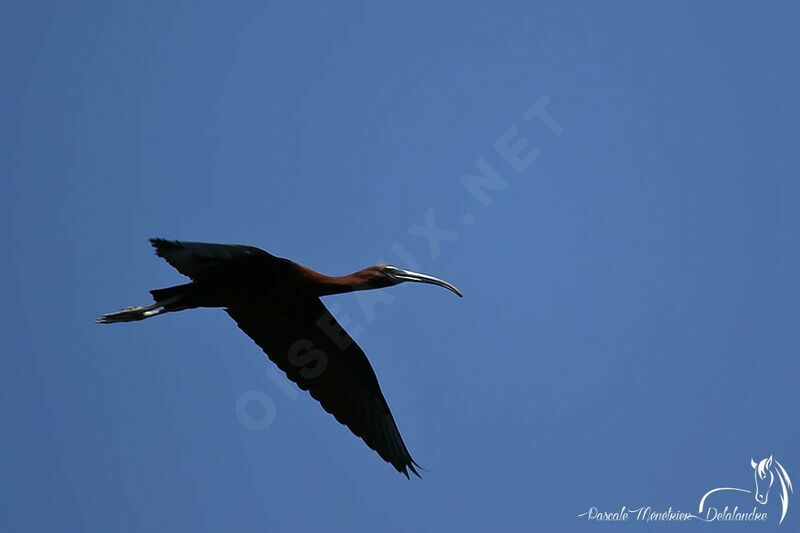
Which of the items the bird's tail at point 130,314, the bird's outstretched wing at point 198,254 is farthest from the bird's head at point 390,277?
the bird's tail at point 130,314

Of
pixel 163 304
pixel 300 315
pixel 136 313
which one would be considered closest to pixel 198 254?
pixel 163 304

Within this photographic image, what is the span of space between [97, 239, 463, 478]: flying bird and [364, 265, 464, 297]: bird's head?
0.02 meters

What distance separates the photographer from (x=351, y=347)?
19.5 meters

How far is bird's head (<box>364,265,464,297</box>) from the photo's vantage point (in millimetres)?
18219

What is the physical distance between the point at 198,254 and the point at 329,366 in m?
4.12

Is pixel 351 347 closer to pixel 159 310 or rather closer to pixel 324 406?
pixel 324 406

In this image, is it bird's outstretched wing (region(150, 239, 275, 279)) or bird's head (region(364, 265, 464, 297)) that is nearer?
bird's outstretched wing (region(150, 239, 275, 279))

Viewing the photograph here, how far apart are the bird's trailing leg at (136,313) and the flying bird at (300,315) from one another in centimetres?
1

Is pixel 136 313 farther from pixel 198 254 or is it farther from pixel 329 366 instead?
pixel 329 366

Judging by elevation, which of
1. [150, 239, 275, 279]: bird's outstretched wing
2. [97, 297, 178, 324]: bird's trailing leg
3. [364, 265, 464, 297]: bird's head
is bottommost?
[364, 265, 464, 297]: bird's head

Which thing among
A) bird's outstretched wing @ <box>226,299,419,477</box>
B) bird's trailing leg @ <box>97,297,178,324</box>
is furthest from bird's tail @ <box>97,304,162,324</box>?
bird's outstretched wing @ <box>226,299,419,477</box>

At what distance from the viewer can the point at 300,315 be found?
19188mm

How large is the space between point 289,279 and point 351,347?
236 cm

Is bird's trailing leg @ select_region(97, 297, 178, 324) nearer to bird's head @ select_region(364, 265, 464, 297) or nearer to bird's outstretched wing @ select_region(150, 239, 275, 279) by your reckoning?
Result: bird's outstretched wing @ select_region(150, 239, 275, 279)
